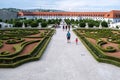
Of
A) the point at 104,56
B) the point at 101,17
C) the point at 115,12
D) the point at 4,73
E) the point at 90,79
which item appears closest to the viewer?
the point at 90,79

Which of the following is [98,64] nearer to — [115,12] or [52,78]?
[52,78]

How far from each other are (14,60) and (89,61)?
16.6 feet

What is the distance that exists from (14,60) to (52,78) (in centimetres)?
387

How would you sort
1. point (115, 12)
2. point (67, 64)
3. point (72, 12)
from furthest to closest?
1. point (72, 12)
2. point (115, 12)
3. point (67, 64)

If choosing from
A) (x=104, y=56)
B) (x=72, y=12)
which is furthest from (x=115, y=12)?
(x=104, y=56)

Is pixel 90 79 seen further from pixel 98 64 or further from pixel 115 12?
pixel 115 12

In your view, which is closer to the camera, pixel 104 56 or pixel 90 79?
pixel 90 79

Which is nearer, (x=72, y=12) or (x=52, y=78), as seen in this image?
(x=52, y=78)

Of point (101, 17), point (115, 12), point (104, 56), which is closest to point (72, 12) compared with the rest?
point (101, 17)

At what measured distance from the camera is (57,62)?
14.2m

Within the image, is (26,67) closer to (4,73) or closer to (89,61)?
(4,73)

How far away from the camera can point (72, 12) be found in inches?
4454

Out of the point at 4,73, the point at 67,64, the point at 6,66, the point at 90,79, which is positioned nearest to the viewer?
the point at 90,79

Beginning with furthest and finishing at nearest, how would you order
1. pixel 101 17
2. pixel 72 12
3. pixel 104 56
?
1. pixel 72 12
2. pixel 101 17
3. pixel 104 56
